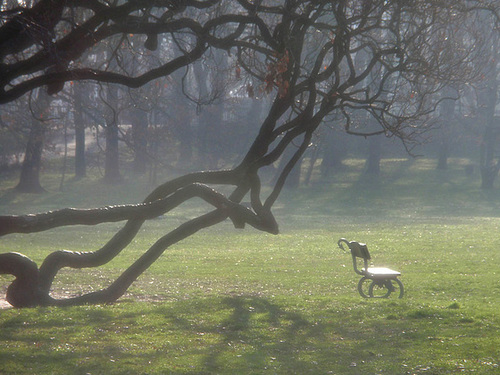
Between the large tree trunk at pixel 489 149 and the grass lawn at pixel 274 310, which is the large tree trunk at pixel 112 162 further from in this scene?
the large tree trunk at pixel 489 149

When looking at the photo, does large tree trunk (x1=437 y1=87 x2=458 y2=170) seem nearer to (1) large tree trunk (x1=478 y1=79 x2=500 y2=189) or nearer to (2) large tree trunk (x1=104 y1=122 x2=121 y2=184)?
(1) large tree trunk (x1=478 y1=79 x2=500 y2=189)

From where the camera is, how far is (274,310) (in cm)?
1083

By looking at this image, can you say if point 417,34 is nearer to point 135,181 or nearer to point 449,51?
point 449,51

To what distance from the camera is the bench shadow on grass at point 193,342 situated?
283 inches

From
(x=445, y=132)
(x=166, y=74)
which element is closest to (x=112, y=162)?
(x=445, y=132)

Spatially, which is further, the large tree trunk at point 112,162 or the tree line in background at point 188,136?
the large tree trunk at point 112,162

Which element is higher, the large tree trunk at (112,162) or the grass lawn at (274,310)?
the large tree trunk at (112,162)

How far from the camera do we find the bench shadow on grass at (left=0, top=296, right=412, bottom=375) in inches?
283

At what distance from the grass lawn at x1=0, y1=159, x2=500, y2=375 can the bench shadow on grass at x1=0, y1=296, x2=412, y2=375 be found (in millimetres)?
20

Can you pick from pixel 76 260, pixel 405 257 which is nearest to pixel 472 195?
pixel 405 257

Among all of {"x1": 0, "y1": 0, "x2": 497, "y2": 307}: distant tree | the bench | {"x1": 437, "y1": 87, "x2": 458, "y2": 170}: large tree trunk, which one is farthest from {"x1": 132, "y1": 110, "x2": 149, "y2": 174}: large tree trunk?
{"x1": 0, "y1": 0, "x2": 497, "y2": 307}: distant tree

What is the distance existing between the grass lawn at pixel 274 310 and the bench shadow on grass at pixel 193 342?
0.02 meters

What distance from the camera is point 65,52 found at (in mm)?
9836

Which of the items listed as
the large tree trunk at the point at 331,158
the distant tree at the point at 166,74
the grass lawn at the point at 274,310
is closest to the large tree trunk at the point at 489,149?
the large tree trunk at the point at 331,158
